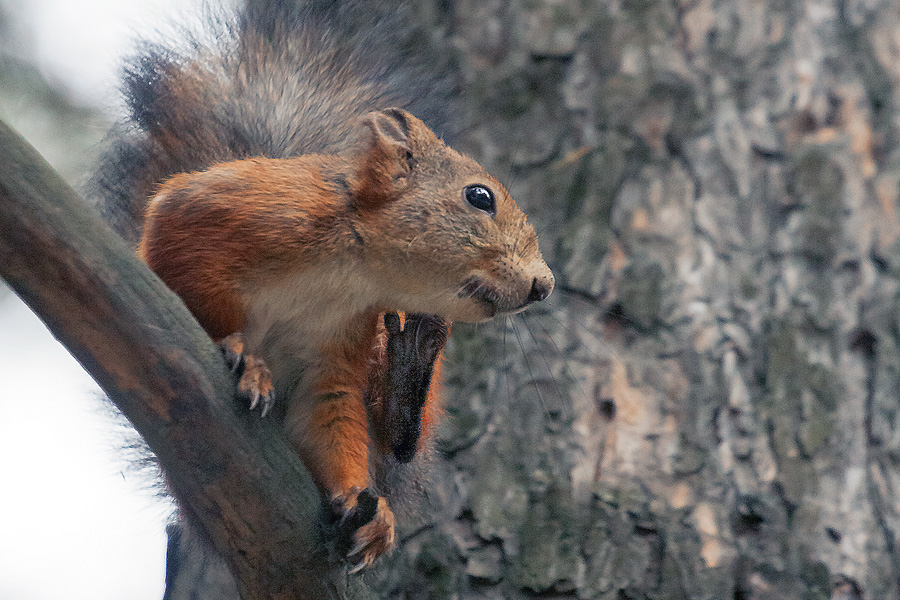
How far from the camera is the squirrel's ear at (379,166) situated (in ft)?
3.74

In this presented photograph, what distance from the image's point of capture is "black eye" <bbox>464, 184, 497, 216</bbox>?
3.78 ft

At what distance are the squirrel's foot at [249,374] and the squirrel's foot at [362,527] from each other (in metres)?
0.18

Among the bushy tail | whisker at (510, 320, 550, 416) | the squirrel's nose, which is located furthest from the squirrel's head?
whisker at (510, 320, 550, 416)

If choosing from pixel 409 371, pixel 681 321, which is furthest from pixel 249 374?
pixel 681 321

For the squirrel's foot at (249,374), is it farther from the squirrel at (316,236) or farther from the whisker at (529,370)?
the whisker at (529,370)

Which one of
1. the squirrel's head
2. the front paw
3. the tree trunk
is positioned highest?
the squirrel's head

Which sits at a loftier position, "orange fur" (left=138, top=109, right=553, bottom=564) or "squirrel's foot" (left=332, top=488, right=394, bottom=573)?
"orange fur" (left=138, top=109, right=553, bottom=564)

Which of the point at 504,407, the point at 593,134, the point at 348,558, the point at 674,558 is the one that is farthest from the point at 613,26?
the point at 348,558

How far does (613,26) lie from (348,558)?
121cm

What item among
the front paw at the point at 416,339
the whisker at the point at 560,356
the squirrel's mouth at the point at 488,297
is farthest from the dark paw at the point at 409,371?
the whisker at the point at 560,356

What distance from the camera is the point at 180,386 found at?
0.89 metres

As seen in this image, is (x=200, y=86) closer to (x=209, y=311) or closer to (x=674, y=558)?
(x=209, y=311)

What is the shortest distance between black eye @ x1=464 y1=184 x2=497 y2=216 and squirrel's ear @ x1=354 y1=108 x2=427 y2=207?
9 cm

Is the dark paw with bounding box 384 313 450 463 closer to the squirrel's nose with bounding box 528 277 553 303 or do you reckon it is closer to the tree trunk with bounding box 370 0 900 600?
the squirrel's nose with bounding box 528 277 553 303
